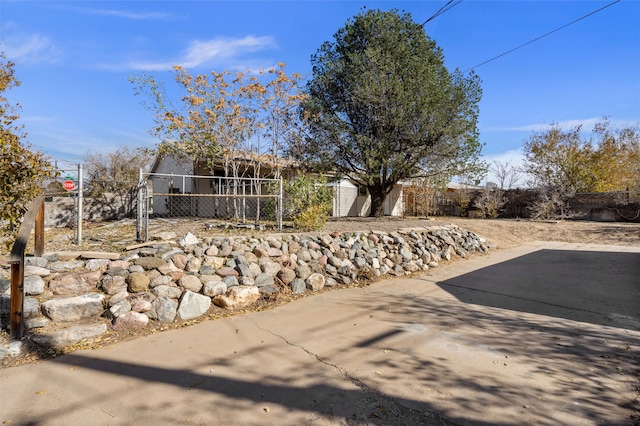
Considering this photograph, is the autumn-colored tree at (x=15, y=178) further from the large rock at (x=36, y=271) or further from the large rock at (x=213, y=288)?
the large rock at (x=213, y=288)

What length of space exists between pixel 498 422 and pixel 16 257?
4484 mm

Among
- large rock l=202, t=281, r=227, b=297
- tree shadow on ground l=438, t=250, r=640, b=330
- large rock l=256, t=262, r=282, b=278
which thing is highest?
large rock l=256, t=262, r=282, b=278

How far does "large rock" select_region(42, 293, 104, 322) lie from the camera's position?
3.82 meters

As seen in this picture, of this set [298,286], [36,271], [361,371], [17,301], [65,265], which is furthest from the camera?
[298,286]

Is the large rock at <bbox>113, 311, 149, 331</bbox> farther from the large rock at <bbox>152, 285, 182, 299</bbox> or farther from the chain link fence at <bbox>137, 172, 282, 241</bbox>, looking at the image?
the chain link fence at <bbox>137, 172, 282, 241</bbox>

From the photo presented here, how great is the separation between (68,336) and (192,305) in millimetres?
1355

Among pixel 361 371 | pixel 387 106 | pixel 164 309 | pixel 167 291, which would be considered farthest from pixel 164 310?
pixel 387 106

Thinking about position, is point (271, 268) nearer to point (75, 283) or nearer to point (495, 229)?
point (75, 283)

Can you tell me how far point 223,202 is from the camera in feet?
41.9

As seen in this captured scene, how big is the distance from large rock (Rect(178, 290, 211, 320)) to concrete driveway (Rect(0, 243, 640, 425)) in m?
0.29

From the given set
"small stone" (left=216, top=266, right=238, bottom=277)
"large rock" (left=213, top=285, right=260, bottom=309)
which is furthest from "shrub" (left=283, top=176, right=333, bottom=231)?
"large rock" (left=213, top=285, right=260, bottom=309)

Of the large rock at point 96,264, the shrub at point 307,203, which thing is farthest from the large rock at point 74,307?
the shrub at point 307,203

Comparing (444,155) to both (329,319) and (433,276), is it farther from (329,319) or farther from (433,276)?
(329,319)

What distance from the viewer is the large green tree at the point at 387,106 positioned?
11.2 meters
